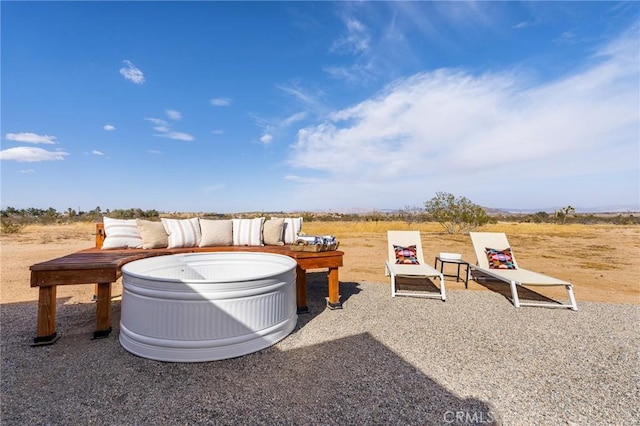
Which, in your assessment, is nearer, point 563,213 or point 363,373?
point 363,373

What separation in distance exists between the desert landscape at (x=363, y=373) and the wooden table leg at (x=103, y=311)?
10cm

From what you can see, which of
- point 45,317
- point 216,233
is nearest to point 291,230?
point 216,233

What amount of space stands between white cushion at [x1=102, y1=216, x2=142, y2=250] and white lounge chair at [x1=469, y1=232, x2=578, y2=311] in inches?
222

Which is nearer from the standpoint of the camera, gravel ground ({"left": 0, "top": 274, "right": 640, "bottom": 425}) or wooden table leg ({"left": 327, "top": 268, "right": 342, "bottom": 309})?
gravel ground ({"left": 0, "top": 274, "right": 640, "bottom": 425})

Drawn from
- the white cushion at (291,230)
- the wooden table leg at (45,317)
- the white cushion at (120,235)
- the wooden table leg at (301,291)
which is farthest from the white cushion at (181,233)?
the wooden table leg at (301,291)

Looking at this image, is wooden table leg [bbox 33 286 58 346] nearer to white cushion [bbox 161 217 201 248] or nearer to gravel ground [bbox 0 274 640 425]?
gravel ground [bbox 0 274 640 425]

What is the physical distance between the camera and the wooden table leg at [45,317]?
2.62m

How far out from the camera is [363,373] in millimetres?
2223

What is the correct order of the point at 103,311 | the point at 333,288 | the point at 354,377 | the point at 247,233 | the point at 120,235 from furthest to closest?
1. the point at 247,233
2. the point at 120,235
3. the point at 333,288
4. the point at 103,311
5. the point at 354,377

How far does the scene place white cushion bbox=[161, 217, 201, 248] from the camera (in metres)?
4.34

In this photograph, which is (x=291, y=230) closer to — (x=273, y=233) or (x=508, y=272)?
(x=273, y=233)

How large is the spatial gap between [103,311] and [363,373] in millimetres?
2681

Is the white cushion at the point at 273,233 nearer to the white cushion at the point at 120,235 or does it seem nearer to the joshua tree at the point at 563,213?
the white cushion at the point at 120,235

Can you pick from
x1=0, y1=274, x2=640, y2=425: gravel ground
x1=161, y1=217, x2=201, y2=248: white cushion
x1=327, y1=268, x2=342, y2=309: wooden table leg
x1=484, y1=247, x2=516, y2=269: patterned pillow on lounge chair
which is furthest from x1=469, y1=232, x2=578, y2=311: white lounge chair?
x1=161, y1=217, x2=201, y2=248: white cushion
